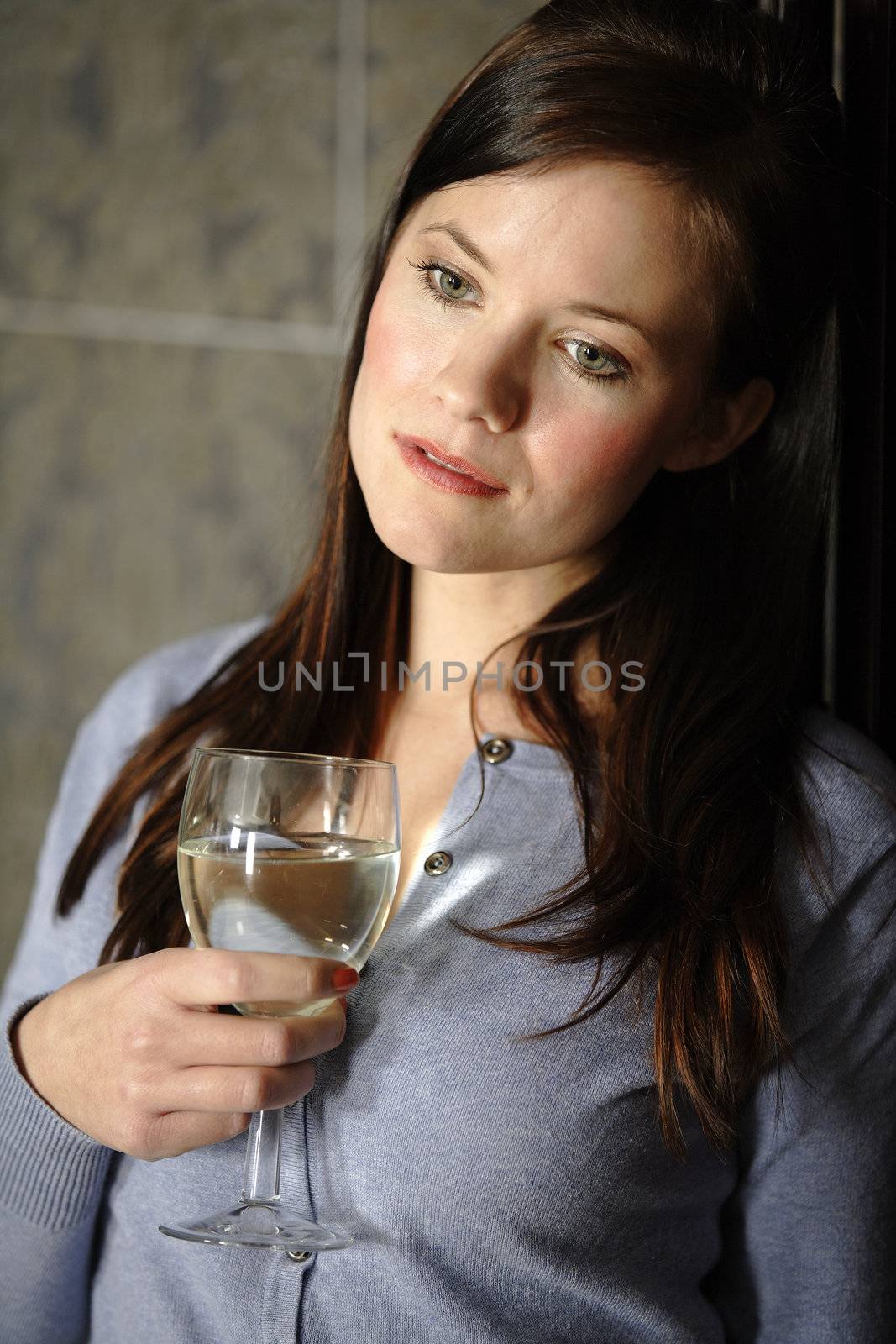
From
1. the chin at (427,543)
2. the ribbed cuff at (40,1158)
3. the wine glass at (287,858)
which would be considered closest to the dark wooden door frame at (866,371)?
the chin at (427,543)

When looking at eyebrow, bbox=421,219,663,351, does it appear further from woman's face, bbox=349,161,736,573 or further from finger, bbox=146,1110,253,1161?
finger, bbox=146,1110,253,1161

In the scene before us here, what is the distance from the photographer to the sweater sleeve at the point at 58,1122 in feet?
3.31

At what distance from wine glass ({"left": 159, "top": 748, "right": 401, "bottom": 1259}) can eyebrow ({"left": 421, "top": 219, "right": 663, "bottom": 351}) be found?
0.40 metres

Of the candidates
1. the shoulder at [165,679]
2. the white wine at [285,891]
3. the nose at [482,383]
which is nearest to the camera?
the white wine at [285,891]

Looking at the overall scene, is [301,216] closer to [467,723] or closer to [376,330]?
[376,330]

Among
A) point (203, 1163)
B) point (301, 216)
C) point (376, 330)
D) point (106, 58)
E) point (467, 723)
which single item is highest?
point (106, 58)

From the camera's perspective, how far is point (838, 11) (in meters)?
1.17

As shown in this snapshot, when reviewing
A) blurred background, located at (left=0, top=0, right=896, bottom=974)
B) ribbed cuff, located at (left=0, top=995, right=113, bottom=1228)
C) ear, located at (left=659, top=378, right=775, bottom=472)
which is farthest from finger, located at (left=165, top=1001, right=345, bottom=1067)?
blurred background, located at (left=0, top=0, right=896, bottom=974)

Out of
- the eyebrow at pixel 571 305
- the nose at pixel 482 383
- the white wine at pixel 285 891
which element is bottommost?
the white wine at pixel 285 891

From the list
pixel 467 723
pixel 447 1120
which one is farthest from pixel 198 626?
pixel 447 1120

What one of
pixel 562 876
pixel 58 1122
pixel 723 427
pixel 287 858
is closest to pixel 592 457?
pixel 723 427

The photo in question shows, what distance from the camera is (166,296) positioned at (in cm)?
178

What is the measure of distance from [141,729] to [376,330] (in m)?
0.50

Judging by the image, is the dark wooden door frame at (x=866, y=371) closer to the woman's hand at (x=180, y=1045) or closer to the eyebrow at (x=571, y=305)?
the eyebrow at (x=571, y=305)
